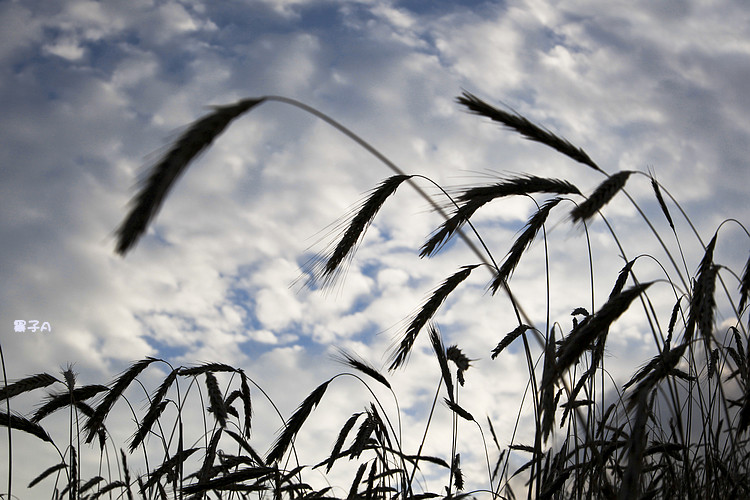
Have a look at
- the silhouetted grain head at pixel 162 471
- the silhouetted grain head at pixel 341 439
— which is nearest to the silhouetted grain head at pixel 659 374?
the silhouetted grain head at pixel 341 439

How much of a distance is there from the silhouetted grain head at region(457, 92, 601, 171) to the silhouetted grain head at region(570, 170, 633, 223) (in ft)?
0.29

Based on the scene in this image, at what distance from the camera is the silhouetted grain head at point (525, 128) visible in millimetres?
2191

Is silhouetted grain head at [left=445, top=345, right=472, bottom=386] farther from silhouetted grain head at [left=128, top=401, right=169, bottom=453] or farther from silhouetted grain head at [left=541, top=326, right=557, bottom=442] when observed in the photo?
silhouetted grain head at [left=128, top=401, right=169, bottom=453]

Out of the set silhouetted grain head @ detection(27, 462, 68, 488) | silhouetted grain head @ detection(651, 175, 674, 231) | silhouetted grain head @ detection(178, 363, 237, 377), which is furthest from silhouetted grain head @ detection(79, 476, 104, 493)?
silhouetted grain head @ detection(651, 175, 674, 231)

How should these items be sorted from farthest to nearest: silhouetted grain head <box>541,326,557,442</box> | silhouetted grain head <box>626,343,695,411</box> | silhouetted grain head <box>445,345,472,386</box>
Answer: silhouetted grain head <box>445,345,472,386</box> < silhouetted grain head <box>541,326,557,442</box> < silhouetted grain head <box>626,343,695,411</box>

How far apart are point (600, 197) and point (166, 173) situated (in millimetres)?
1705

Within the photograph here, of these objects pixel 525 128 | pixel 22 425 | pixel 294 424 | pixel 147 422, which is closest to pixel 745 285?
pixel 525 128

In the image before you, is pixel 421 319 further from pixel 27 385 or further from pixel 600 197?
pixel 27 385

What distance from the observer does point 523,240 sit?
127 inches

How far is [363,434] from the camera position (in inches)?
139

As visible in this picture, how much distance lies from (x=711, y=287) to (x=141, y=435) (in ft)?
12.0

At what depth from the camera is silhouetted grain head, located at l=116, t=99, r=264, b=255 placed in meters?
1.30

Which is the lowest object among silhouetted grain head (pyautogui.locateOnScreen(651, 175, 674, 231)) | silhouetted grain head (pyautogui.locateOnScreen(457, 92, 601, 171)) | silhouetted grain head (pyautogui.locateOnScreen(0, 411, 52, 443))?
silhouetted grain head (pyautogui.locateOnScreen(0, 411, 52, 443))

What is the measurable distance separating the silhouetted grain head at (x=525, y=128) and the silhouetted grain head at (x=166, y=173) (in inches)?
38.3
